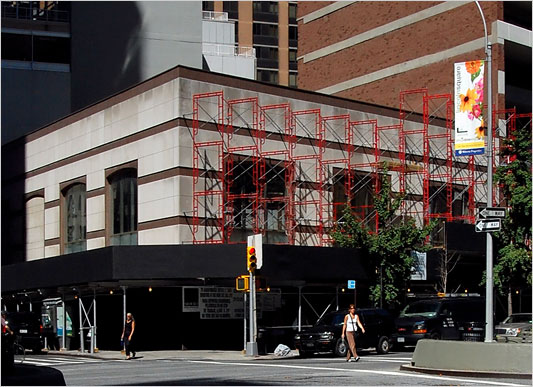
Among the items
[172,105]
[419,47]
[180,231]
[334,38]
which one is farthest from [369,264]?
[334,38]

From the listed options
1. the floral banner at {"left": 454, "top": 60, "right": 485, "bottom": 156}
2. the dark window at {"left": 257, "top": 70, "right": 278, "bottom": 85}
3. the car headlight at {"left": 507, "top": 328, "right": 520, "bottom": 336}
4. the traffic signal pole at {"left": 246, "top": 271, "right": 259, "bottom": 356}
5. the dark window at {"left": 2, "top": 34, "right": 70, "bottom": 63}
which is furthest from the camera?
the dark window at {"left": 257, "top": 70, "right": 278, "bottom": 85}

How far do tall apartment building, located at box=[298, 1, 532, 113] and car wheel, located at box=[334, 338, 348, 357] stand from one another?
24583 millimetres

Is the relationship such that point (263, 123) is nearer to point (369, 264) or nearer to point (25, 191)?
point (369, 264)

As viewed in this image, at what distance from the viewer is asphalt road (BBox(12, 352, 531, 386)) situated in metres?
19.3

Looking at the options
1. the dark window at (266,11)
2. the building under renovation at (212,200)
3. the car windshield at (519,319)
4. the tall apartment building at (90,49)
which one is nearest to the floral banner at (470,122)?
the building under renovation at (212,200)

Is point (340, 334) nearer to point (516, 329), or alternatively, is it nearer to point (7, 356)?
point (516, 329)

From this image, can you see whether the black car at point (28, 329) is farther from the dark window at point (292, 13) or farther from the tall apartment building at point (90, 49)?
the dark window at point (292, 13)

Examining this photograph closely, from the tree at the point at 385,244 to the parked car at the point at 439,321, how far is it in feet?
13.9

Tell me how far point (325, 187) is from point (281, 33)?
A: 57851 mm

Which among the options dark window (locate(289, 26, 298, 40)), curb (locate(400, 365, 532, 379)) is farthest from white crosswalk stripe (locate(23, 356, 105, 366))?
dark window (locate(289, 26, 298, 40))

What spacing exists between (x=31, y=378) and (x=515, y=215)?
31.5m

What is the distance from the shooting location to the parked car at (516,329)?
31159 millimetres

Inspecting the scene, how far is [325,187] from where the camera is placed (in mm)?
42281

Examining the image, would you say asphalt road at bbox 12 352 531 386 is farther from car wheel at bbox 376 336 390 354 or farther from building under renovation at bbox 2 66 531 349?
building under renovation at bbox 2 66 531 349
